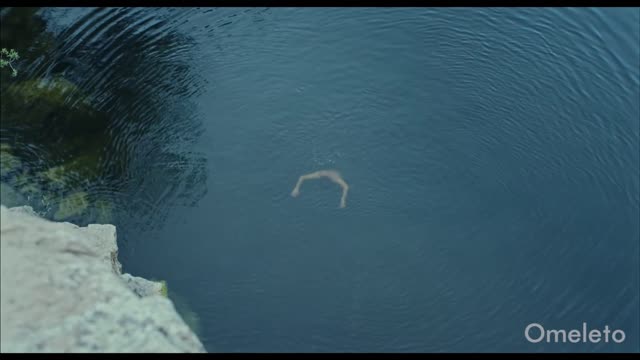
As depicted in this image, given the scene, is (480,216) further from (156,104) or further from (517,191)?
(156,104)

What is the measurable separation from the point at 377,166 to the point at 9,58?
1962 centimetres

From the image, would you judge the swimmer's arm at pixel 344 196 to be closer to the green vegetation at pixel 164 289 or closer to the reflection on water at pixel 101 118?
the reflection on water at pixel 101 118

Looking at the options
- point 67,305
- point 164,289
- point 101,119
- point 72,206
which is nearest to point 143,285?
point 164,289

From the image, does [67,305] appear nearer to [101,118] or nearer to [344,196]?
[344,196]

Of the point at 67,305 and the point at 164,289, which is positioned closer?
the point at 67,305

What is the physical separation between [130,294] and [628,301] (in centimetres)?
1928

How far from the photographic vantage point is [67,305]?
1712cm

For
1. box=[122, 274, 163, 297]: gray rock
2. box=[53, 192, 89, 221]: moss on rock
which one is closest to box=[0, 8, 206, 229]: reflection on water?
box=[53, 192, 89, 221]: moss on rock

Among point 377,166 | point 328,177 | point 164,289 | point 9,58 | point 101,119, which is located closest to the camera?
point 164,289

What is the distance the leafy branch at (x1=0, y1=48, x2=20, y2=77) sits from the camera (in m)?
35.3

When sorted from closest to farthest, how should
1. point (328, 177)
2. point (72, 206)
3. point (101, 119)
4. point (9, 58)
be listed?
point (72, 206) → point (328, 177) → point (101, 119) → point (9, 58)

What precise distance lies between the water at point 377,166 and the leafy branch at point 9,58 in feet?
3.39

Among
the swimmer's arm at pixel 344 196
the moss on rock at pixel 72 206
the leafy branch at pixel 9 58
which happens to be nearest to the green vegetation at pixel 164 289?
the moss on rock at pixel 72 206
